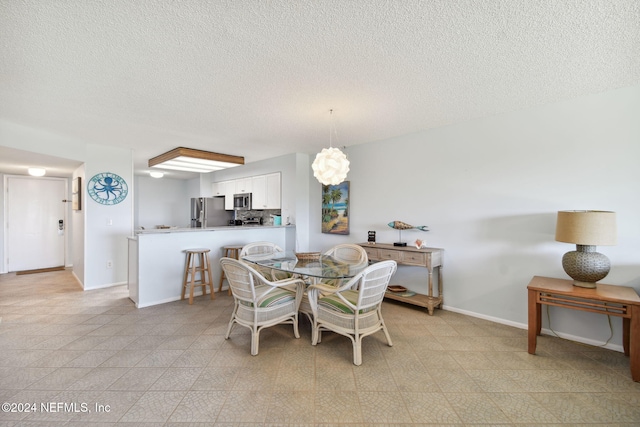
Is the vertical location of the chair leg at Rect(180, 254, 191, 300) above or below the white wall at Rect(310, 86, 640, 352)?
below

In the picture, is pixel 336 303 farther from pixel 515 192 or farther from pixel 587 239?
pixel 515 192

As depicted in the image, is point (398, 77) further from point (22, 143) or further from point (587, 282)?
point (22, 143)

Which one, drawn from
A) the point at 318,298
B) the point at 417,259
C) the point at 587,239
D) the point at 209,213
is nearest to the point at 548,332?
the point at 587,239

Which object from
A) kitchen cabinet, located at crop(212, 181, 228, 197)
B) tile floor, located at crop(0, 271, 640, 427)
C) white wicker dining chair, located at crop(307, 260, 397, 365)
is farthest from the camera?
kitchen cabinet, located at crop(212, 181, 228, 197)

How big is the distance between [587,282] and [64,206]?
890 centimetres

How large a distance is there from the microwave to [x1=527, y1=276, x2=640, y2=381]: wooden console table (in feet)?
16.5

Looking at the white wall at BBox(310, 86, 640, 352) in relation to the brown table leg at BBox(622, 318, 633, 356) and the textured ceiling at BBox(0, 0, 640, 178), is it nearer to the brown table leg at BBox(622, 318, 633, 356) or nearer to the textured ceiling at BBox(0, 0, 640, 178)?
the brown table leg at BBox(622, 318, 633, 356)

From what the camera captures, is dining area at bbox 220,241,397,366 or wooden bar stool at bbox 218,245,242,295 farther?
wooden bar stool at bbox 218,245,242,295

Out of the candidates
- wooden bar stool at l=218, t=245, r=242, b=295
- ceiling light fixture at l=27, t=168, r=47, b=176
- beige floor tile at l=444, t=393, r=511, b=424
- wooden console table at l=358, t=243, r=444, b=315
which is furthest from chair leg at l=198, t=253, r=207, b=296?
ceiling light fixture at l=27, t=168, r=47, b=176

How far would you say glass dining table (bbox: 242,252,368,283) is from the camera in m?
2.37

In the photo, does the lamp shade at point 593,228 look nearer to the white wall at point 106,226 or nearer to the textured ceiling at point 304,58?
the textured ceiling at point 304,58

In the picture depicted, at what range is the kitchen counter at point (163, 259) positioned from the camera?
3.58 metres

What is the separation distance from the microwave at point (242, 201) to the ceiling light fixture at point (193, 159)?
800 mm

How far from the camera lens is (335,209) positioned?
4.75m
